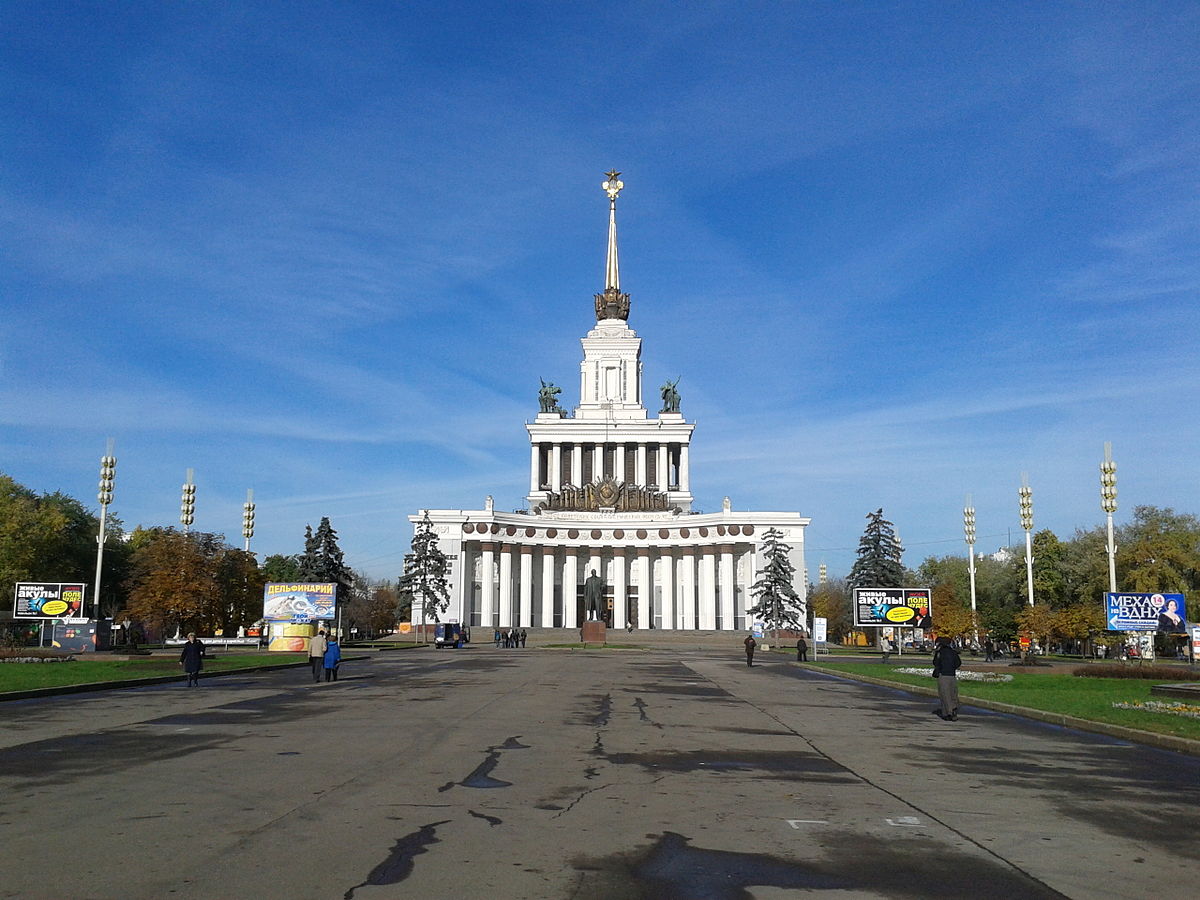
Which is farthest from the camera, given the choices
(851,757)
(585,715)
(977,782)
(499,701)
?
(499,701)

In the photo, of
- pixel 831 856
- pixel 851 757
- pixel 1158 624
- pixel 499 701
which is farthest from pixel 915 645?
pixel 831 856

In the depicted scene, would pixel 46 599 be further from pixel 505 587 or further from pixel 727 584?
pixel 727 584

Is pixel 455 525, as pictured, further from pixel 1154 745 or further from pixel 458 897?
pixel 458 897

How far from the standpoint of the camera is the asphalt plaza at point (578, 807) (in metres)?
7.52

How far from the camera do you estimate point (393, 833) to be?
9023 mm

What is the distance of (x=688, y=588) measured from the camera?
110000 mm

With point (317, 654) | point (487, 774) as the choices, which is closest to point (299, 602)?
point (317, 654)

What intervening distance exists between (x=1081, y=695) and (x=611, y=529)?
89215 millimetres

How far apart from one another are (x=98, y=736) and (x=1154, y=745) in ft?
57.6

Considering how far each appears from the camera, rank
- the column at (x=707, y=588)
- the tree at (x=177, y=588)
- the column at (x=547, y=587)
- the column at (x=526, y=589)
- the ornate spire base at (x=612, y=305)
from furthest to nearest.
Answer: the ornate spire base at (x=612, y=305), the column at (x=547, y=587), the column at (x=526, y=589), the column at (x=707, y=588), the tree at (x=177, y=588)

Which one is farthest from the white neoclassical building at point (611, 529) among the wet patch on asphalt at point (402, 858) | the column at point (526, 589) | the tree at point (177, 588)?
the wet patch on asphalt at point (402, 858)

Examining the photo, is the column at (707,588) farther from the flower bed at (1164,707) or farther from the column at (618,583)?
the flower bed at (1164,707)

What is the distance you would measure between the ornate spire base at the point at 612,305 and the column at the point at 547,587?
3538 cm

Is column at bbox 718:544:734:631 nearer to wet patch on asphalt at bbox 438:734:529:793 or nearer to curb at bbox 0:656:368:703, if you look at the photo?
curb at bbox 0:656:368:703
